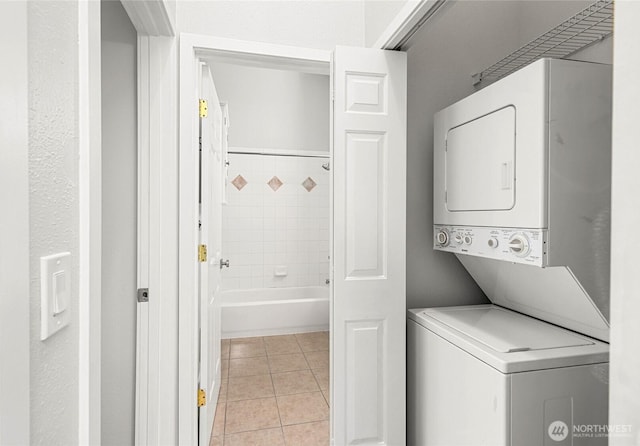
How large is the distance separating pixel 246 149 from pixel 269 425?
2.78 m

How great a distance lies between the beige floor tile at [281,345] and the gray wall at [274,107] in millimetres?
2104

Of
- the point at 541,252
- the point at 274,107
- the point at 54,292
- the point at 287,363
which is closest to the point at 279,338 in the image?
the point at 287,363

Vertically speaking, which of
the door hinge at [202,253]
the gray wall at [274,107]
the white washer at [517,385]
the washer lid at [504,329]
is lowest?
the white washer at [517,385]

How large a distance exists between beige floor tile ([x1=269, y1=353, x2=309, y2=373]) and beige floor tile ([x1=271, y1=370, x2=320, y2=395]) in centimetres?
7

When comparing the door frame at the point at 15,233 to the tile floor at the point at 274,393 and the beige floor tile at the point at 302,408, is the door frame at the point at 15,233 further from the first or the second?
the beige floor tile at the point at 302,408

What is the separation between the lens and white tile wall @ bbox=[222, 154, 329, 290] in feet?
12.8

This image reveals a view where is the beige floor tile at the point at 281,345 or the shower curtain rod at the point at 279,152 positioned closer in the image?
the beige floor tile at the point at 281,345

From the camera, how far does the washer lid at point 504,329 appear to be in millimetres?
1279

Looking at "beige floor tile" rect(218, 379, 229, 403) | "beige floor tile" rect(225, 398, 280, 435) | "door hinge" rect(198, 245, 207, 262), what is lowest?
"beige floor tile" rect(225, 398, 280, 435)

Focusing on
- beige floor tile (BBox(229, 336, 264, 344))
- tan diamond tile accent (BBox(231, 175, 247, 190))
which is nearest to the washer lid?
beige floor tile (BBox(229, 336, 264, 344))

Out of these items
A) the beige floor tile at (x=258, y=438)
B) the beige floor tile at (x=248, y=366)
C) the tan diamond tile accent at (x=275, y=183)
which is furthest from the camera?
the tan diamond tile accent at (x=275, y=183)

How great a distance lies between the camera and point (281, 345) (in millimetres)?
3289

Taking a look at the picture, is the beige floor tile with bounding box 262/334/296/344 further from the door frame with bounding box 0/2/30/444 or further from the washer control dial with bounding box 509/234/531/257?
the door frame with bounding box 0/2/30/444

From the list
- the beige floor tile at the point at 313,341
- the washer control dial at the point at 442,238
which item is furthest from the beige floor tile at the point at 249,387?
the washer control dial at the point at 442,238
